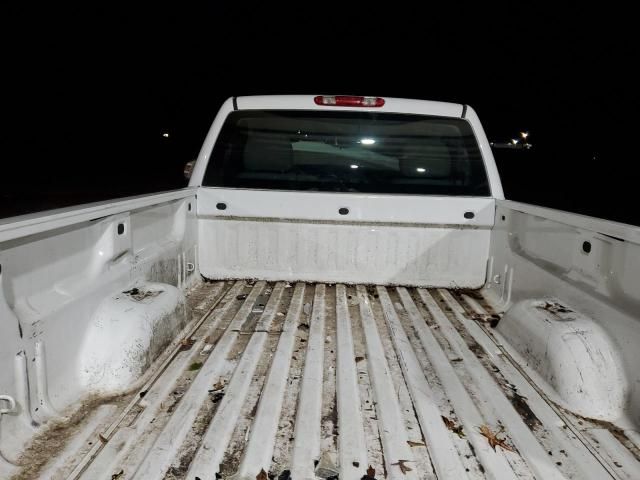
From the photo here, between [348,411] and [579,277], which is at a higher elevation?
[579,277]

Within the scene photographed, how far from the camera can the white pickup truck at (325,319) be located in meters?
1.62

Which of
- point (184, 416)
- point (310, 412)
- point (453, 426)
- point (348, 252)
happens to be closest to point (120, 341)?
point (184, 416)

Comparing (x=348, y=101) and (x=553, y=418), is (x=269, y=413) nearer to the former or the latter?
(x=553, y=418)

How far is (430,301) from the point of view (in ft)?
10.6

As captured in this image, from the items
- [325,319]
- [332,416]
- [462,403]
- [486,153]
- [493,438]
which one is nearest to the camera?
[493,438]

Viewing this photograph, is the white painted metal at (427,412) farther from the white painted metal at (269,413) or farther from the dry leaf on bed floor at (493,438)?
the white painted metal at (269,413)

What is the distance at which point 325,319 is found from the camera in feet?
9.48

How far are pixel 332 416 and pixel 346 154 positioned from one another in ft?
7.02

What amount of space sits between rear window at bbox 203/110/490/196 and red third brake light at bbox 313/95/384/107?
0.08 meters

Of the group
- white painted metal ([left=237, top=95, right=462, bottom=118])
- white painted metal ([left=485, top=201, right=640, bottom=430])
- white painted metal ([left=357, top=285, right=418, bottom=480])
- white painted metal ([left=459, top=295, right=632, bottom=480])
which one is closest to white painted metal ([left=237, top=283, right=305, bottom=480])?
white painted metal ([left=357, top=285, right=418, bottom=480])

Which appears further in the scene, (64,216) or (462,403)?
(462,403)

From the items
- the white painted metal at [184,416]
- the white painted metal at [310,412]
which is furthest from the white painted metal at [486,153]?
the white painted metal at [184,416]

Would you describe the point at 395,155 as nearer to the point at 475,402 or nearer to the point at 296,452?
the point at 475,402

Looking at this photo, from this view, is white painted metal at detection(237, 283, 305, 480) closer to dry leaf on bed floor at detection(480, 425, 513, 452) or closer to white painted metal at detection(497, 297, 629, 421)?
dry leaf on bed floor at detection(480, 425, 513, 452)
